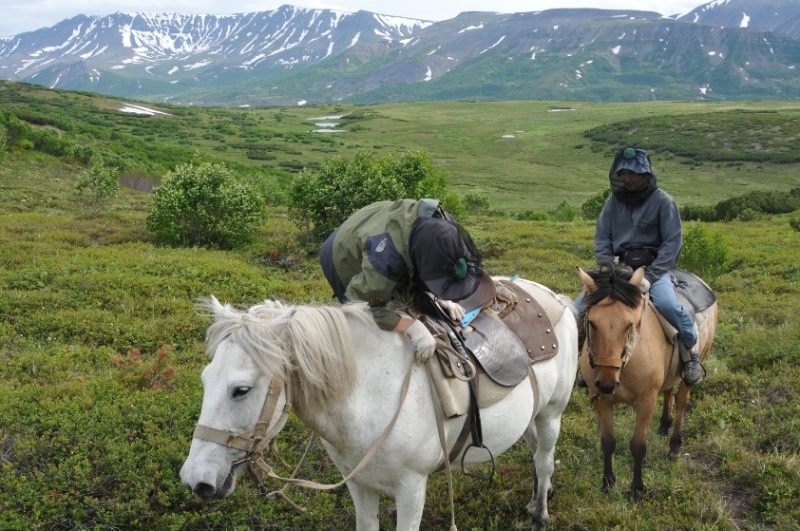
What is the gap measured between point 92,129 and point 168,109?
65.1 meters

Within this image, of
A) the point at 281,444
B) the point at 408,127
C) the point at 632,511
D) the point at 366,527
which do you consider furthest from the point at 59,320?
the point at 408,127

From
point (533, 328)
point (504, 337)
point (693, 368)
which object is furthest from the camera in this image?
point (693, 368)

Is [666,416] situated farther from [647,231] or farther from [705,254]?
[705,254]

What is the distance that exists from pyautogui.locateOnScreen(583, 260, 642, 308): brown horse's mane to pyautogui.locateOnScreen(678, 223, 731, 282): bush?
10.2 m

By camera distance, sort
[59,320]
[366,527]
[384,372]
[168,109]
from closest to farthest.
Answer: [384,372] < [366,527] < [59,320] < [168,109]

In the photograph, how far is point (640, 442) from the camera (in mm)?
5555

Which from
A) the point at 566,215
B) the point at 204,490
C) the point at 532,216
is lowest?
the point at 566,215

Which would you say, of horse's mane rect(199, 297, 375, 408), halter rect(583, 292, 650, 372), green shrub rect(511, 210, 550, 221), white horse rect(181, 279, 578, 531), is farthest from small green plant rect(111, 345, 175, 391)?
green shrub rect(511, 210, 550, 221)

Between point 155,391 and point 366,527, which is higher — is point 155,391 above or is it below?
below

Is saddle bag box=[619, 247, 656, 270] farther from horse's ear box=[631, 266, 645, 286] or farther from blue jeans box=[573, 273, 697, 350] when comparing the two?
horse's ear box=[631, 266, 645, 286]

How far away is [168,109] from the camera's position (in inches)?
4729

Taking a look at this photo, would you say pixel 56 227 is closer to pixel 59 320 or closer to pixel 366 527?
pixel 59 320

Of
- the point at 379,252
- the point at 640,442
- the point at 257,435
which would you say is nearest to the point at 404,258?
the point at 379,252

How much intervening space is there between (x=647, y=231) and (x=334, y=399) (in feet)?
14.3
